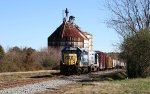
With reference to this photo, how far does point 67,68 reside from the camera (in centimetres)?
4547

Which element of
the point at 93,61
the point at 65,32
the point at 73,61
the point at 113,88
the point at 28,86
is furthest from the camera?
the point at 65,32

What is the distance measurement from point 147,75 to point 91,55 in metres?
15.0

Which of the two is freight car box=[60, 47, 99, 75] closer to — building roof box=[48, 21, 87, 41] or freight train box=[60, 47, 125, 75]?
freight train box=[60, 47, 125, 75]

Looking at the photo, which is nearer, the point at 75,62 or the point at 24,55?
the point at 75,62

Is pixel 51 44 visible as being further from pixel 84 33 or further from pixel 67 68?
pixel 67 68

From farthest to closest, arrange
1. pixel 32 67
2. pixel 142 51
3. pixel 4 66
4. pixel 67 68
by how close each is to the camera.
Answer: pixel 32 67
pixel 4 66
pixel 67 68
pixel 142 51

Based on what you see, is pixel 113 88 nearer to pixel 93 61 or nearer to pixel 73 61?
pixel 73 61

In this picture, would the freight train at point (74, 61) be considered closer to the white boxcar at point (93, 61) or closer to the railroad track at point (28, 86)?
the white boxcar at point (93, 61)

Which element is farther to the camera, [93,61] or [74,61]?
[93,61]

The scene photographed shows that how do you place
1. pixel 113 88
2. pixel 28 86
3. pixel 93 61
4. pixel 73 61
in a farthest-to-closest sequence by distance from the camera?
pixel 93 61 < pixel 73 61 < pixel 28 86 < pixel 113 88

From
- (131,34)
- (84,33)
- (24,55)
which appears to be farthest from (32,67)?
(84,33)

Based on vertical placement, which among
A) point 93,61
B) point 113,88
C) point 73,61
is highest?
point 93,61

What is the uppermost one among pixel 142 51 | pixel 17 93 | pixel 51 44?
pixel 51 44

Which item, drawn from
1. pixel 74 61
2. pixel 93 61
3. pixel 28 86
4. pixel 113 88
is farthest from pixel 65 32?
pixel 113 88
